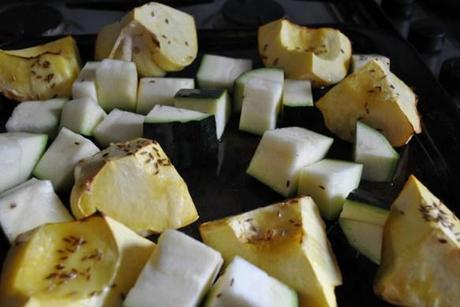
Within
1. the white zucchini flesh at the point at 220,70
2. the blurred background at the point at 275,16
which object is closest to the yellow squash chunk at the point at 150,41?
the white zucchini flesh at the point at 220,70

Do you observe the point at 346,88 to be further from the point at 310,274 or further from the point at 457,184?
the point at 310,274

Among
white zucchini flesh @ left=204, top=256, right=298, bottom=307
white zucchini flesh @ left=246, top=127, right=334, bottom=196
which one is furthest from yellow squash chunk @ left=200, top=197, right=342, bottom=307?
white zucchini flesh @ left=246, top=127, right=334, bottom=196

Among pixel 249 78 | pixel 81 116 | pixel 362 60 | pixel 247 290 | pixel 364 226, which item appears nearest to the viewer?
pixel 247 290

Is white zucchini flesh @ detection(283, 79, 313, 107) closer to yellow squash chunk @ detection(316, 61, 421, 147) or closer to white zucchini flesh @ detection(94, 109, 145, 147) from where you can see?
yellow squash chunk @ detection(316, 61, 421, 147)

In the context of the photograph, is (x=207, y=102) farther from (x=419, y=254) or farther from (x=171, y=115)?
(x=419, y=254)

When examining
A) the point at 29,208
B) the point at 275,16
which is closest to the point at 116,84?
the point at 29,208

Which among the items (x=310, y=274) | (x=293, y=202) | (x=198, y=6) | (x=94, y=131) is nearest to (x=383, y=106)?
(x=293, y=202)
